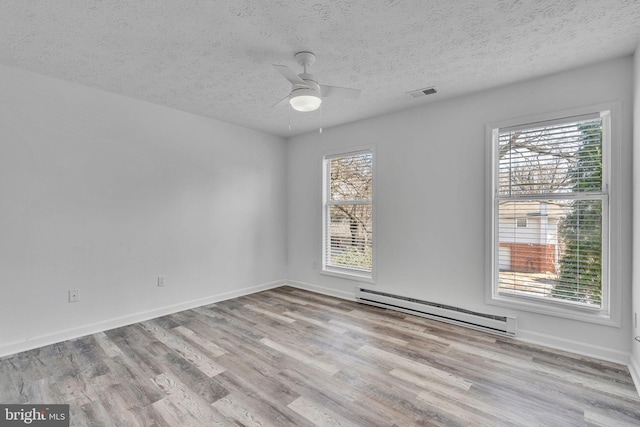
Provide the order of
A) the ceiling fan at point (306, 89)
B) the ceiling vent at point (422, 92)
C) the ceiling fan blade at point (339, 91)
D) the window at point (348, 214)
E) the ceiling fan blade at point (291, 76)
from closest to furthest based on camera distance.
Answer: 1. the ceiling fan blade at point (291, 76)
2. the ceiling fan at point (306, 89)
3. the ceiling fan blade at point (339, 91)
4. the ceiling vent at point (422, 92)
5. the window at point (348, 214)

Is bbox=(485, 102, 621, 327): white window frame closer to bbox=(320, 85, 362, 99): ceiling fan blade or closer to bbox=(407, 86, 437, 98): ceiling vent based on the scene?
bbox=(407, 86, 437, 98): ceiling vent

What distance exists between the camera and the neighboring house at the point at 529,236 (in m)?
2.81

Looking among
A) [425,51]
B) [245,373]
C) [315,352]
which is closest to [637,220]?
[425,51]

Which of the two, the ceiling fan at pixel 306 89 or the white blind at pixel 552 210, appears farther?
the white blind at pixel 552 210

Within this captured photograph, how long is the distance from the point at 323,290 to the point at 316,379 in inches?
93.2

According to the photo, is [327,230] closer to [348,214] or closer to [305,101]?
[348,214]

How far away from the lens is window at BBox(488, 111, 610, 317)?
2.62 metres

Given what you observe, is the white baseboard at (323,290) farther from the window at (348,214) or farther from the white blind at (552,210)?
the white blind at (552,210)

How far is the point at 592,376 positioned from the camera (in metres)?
2.28

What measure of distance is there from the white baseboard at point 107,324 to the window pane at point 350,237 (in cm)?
145

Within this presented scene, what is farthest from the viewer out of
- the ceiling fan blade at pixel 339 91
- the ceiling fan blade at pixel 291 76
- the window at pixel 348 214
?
the window at pixel 348 214

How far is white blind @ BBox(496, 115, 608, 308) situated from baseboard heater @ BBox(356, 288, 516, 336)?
332 millimetres

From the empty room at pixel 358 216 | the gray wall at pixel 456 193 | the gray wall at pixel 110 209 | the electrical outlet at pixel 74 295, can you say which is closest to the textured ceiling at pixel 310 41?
the empty room at pixel 358 216

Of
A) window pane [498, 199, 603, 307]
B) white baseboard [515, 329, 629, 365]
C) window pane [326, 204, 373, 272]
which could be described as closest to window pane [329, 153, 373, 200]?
window pane [326, 204, 373, 272]
